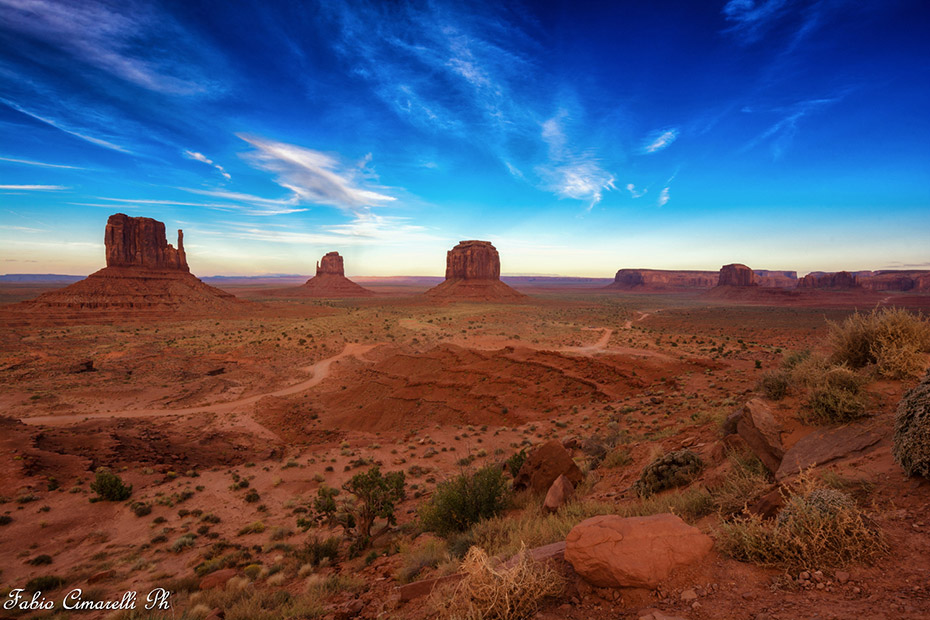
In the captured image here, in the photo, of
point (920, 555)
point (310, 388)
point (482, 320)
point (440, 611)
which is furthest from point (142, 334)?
point (920, 555)

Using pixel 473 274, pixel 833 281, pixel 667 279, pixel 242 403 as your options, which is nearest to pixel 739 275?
pixel 833 281

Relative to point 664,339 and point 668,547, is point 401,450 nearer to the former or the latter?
point 668,547

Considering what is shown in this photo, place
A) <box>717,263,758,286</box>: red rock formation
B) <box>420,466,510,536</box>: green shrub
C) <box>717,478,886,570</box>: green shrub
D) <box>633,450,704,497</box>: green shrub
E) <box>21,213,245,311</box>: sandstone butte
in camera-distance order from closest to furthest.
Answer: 1. <box>717,478,886,570</box>: green shrub
2. <box>633,450,704,497</box>: green shrub
3. <box>420,466,510,536</box>: green shrub
4. <box>21,213,245,311</box>: sandstone butte
5. <box>717,263,758,286</box>: red rock formation

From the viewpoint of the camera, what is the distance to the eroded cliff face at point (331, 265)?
140750 mm

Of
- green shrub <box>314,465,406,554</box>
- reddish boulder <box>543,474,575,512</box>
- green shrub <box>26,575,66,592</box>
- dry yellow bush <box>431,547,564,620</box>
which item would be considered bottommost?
green shrub <box>26,575,66,592</box>

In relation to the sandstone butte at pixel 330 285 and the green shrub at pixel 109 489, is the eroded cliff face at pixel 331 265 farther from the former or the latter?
the green shrub at pixel 109 489

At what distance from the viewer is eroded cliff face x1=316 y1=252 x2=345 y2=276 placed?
141 metres

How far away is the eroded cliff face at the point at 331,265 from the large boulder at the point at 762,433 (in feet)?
480

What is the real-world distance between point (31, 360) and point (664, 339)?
53704 millimetres

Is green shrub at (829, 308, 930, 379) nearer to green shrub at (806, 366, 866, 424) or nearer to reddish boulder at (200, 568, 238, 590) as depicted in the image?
green shrub at (806, 366, 866, 424)

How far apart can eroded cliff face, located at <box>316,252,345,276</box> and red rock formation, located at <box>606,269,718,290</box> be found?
129m

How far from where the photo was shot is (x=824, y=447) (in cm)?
509

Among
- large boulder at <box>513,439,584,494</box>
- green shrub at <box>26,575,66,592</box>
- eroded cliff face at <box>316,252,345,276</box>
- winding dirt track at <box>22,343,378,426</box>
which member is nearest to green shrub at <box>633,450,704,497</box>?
large boulder at <box>513,439,584,494</box>

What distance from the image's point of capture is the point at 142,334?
42.6 metres
